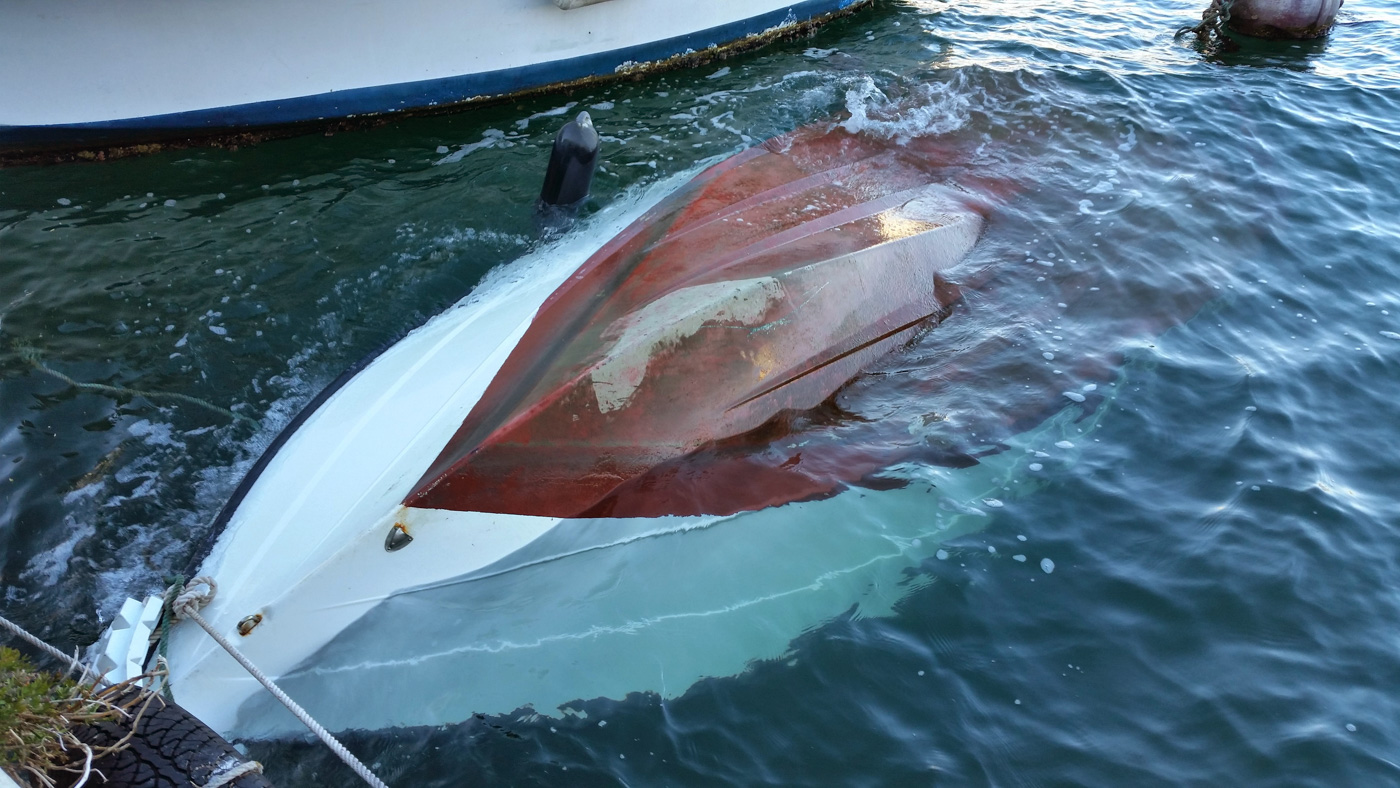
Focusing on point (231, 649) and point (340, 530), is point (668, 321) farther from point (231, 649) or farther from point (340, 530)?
point (231, 649)

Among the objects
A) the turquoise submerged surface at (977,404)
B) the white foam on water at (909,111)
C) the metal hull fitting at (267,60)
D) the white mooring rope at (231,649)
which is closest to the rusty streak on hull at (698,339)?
the turquoise submerged surface at (977,404)

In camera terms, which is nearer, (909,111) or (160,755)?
(160,755)

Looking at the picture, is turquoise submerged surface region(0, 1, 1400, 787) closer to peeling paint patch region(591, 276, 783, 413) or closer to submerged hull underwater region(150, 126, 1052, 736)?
submerged hull underwater region(150, 126, 1052, 736)

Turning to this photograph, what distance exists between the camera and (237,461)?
3961 mm

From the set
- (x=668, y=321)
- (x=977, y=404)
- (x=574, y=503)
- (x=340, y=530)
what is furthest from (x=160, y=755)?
(x=977, y=404)

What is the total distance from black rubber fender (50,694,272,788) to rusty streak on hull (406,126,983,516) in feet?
3.28

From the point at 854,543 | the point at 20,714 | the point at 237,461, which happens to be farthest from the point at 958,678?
the point at 237,461

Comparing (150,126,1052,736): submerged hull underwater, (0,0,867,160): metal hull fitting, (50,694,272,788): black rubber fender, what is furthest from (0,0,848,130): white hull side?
(50,694,272,788): black rubber fender

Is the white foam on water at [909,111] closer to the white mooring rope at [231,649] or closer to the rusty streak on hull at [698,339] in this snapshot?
the rusty streak on hull at [698,339]

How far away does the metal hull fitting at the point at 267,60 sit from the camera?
5.77 meters

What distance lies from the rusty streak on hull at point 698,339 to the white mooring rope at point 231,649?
74cm

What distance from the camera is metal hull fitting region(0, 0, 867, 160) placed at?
5.77 meters

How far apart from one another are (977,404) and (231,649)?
3.36 metres

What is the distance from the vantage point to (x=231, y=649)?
115 inches
